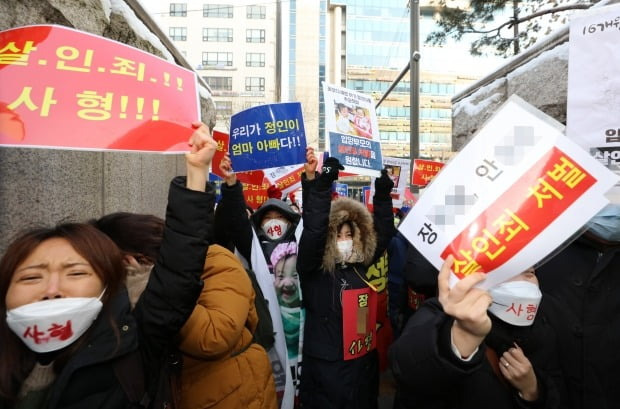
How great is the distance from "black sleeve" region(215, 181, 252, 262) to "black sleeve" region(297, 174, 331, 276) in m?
0.48

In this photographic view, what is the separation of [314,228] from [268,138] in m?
1.16

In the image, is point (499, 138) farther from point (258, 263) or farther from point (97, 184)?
point (97, 184)

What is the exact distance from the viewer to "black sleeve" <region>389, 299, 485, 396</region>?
3.59 feet

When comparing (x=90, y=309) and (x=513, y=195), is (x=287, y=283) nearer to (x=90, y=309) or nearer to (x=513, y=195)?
(x=90, y=309)

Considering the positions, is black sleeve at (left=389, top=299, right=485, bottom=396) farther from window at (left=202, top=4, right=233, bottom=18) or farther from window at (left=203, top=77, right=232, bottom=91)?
window at (left=202, top=4, right=233, bottom=18)

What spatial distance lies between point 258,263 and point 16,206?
1433 mm

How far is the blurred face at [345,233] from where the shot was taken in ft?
8.62

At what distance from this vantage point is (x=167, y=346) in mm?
1369

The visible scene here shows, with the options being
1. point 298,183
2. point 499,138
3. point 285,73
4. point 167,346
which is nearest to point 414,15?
point 298,183

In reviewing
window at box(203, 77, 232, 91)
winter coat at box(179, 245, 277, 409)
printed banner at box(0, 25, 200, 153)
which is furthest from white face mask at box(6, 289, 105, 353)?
window at box(203, 77, 232, 91)

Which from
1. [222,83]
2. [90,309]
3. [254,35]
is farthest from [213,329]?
[254,35]

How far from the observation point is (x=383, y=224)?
2920mm

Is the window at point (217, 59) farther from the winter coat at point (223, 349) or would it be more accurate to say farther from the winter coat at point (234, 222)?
the winter coat at point (223, 349)

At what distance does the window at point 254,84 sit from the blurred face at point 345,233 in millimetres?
45867
